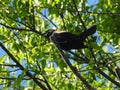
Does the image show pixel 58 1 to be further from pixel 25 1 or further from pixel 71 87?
pixel 71 87

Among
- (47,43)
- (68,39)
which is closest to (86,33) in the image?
(68,39)

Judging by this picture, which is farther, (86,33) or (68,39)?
(86,33)

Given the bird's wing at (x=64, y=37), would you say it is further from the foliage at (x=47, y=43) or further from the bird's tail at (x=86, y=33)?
the foliage at (x=47, y=43)

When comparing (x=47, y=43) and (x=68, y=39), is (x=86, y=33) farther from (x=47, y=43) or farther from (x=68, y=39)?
(x=47, y=43)

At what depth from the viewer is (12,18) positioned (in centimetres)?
564

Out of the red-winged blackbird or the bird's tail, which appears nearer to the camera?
the red-winged blackbird

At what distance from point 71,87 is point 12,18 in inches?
52.7

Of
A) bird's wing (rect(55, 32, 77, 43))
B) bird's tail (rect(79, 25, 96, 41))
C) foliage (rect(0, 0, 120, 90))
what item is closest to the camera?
bird's wing (rect(55, 32, 77, 43))

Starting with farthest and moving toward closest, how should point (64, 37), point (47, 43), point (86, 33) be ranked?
point (47, 43) → point (86, 33) → point (64, 37)

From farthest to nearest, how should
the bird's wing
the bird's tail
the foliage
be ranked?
the foliage, the bird's tail, the bird's wing

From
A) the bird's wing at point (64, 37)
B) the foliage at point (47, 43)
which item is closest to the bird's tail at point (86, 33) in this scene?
the bird's wing at point (64, 37)

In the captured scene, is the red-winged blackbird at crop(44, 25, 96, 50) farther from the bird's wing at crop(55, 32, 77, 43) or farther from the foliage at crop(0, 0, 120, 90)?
the foliage at crop(0, 0, 120, 90)

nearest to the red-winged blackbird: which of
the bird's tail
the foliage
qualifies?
the bird's tail

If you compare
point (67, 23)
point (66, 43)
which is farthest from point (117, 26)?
point (66, 43)
